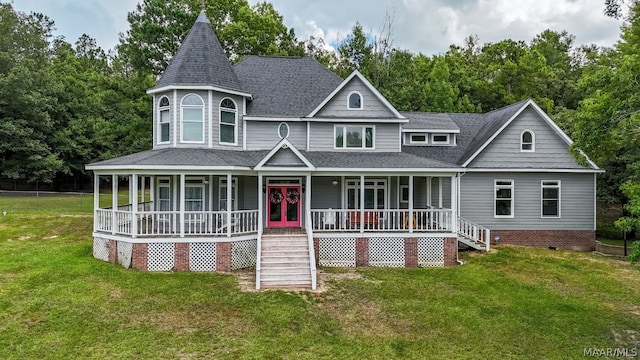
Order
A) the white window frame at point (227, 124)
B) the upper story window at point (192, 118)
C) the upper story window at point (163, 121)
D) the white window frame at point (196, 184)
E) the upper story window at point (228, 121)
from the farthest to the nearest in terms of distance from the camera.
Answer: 1. the upper story window at point (228, 121)
2. the white window frame at point (227, 124)
3. the upper story window at point (163, 121)
4. the upper story window at point (192, 118)
5. the white window frame at point (196, 184)

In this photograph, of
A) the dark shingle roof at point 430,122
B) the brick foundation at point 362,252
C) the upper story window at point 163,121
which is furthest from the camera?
the dark shingle roof at point 430,122

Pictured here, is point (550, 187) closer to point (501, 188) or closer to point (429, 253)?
point (501, 188)

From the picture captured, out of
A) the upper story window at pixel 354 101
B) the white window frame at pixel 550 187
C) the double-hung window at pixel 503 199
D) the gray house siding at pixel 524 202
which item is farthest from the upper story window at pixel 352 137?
the white window frame at pixel 550 187

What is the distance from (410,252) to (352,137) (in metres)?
5.75

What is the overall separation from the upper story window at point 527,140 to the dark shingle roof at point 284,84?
30.1 ft

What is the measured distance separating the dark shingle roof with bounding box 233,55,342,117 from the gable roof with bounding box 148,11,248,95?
1177 mm

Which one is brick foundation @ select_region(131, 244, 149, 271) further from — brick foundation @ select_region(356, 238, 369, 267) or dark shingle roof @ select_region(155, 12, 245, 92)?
brick foundation @ select_region(356, 238, 369, 267)

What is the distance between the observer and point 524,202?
1827 cm

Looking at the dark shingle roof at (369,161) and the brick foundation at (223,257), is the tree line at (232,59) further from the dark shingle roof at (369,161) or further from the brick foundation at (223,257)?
the brick foundation at (223,257)

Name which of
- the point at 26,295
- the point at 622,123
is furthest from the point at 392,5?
the point at 26,295

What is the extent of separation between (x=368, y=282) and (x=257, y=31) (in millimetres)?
21500

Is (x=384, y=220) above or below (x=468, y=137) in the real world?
below

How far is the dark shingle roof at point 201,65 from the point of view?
51.6 ft

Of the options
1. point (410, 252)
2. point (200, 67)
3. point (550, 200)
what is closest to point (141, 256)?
point (200, 67)
